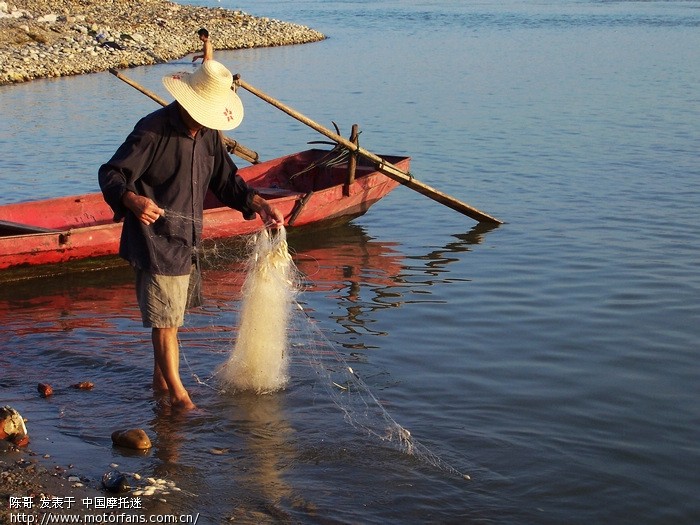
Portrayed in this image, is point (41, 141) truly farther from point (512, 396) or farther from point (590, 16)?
point (590, 16)

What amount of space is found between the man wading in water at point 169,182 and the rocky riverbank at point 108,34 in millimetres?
18113

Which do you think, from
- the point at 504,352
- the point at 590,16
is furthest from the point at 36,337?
the point at 590,16

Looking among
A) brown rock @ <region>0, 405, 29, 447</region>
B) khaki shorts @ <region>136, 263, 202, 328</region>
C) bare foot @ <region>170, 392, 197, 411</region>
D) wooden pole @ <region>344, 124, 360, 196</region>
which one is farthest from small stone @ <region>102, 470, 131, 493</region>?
wooden pole @ <region>344, 124, 360, 196</region>

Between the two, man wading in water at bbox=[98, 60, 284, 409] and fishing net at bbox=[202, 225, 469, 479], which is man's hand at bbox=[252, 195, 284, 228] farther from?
man wading in water at bbox=[98, 60, 284, 409]

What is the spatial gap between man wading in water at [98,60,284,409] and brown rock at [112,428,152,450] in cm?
43

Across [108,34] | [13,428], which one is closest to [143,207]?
[13,428]

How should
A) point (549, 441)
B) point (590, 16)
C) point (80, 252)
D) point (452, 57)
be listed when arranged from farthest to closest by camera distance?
point (590, 16) → point (452, 57) → point (80, 252) → point (549, 441)

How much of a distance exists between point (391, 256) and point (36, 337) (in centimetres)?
402

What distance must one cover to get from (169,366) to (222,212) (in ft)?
14.5

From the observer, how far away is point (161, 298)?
498cm

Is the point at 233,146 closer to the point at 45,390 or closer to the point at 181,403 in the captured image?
the point at 45,390

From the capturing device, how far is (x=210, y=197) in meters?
10.9

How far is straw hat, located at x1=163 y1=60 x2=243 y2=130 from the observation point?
4.76m

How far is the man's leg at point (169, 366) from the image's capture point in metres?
5.12
